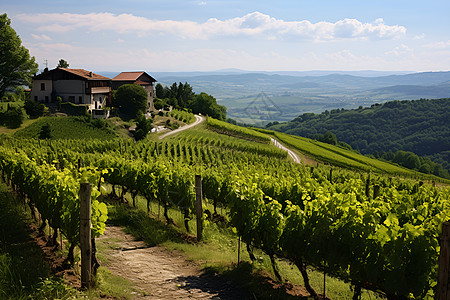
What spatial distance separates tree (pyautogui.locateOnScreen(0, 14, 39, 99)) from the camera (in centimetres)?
5447

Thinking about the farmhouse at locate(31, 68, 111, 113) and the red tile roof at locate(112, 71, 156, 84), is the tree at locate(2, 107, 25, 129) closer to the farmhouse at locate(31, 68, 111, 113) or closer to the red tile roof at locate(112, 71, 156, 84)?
the farmhouse at locate(31, 68, 111, 113)

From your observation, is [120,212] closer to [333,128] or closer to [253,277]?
[253,277]

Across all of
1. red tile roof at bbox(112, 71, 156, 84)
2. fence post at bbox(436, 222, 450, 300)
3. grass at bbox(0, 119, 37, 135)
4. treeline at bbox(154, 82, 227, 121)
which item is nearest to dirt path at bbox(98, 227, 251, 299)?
fence post at bbox(436, 222, 450, 300)

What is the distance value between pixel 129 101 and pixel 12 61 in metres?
19.0

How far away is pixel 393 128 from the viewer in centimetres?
16712

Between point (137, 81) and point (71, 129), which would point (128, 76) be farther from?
point (71, 129)

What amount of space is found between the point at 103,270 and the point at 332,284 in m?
5.78

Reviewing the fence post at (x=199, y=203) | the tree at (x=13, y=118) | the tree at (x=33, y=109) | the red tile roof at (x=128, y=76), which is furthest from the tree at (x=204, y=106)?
the fence post at (x=199, y=203)

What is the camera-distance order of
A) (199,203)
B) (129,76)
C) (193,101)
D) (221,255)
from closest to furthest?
1. (221,255)
2. (199,203)
3. (129,76)
4. (193,101)

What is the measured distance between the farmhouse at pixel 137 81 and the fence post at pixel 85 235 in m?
68.1

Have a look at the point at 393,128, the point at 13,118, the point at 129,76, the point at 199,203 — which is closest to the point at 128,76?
the point at 129,76

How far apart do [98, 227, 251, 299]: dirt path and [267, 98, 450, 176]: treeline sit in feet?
487

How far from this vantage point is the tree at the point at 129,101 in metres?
62.7

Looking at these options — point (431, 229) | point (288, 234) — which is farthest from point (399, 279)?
point (288, 234)
